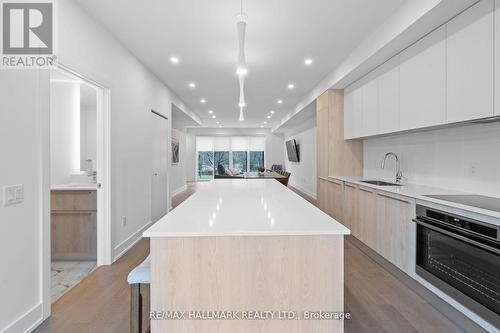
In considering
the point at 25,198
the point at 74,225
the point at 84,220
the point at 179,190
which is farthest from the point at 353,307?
Answer: the point at 179,190

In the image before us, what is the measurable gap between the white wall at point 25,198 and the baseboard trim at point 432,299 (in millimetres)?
3144

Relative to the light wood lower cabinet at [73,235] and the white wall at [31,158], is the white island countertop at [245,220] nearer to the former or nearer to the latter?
the white wall at [31,158]

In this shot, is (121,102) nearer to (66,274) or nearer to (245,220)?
(66,274)

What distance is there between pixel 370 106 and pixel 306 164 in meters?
5.46

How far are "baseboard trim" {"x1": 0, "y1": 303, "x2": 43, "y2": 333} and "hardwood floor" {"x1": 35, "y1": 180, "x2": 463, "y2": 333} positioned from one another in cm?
6

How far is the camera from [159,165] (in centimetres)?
512

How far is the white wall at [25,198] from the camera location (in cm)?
172

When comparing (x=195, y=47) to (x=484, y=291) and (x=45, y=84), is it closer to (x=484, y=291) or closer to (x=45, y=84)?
(x=45, y=84)

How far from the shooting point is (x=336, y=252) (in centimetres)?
140

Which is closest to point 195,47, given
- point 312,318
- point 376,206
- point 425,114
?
point 425,114

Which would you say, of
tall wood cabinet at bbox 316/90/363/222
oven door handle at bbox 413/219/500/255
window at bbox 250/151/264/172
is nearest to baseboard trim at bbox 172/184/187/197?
window at bbox 250/151/264/172

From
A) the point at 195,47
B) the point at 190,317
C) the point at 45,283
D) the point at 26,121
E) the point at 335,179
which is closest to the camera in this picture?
the point at 190,317

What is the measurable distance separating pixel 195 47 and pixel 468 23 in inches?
116

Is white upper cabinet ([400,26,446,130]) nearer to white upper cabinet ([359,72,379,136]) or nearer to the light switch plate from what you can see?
white upper cabinet ([359,72,379,136])
